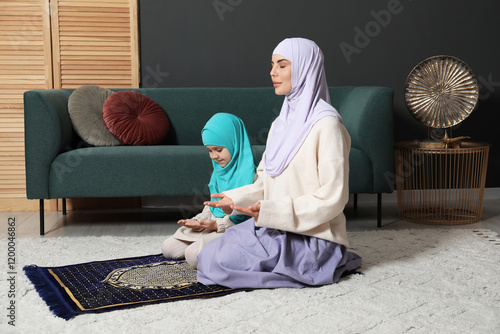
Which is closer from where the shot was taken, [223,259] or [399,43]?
[223,259]

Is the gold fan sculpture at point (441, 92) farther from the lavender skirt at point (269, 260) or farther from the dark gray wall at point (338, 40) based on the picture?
the lavender skirt at point (269, 260)

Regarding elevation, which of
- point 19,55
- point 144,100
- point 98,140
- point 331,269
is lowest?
point 331,269

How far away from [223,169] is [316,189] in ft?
1.62

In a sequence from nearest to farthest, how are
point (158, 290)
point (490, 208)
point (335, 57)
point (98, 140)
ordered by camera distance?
1. point (158, 290)
2. point (98, 140)
3. point (490, 208)
4. point (335, 57)

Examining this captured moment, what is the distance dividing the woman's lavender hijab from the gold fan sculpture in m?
1.58

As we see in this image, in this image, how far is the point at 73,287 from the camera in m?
2.05

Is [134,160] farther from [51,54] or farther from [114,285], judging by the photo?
[51,54]

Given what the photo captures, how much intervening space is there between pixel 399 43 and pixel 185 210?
6.52 ft

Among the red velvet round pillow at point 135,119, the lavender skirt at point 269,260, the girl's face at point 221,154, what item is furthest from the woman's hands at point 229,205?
the red velvet round pillow at point 135,119

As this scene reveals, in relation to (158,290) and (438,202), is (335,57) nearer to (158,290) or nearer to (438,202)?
(438,202)

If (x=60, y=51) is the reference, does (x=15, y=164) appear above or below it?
below

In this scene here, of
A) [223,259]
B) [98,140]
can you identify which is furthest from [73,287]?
[98,140]

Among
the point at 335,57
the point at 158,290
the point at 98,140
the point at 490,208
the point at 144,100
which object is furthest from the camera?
the point at 335,57

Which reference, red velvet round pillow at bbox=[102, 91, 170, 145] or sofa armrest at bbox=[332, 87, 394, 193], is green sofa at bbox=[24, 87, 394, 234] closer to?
sofa armrest at bbox=[332, 87, 394, 193]
